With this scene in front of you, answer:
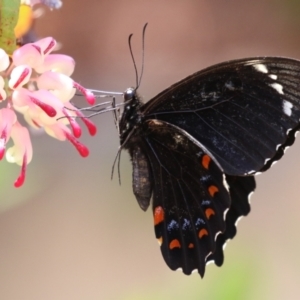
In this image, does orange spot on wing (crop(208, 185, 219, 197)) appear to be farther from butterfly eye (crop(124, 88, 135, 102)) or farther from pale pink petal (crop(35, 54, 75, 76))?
pale pink petal (crop(35, 54, 75, 76))

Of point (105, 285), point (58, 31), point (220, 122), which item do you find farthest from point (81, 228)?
point (220, 122)

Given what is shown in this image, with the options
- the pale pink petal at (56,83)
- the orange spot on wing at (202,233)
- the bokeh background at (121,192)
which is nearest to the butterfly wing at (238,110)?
the orange spot on wing at (202,233)

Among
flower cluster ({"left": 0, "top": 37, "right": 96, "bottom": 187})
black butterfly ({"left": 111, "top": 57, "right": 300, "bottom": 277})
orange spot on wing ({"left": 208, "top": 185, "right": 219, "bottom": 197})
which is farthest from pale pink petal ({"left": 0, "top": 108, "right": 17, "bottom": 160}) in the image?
orange spot on wing ({"left": 208, "top": 185, "right": 219, "bottom": 197})

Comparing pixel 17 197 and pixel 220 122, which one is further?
pixel 17 197

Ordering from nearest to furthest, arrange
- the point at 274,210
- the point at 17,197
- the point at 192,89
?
the point at 192,89 → the point at 17,197 → the point at 274,210

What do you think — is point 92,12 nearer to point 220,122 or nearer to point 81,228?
point 81,228

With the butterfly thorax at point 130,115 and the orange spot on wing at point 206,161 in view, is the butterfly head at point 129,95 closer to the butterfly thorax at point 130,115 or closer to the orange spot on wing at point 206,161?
the butterfly thorax at point 130,115

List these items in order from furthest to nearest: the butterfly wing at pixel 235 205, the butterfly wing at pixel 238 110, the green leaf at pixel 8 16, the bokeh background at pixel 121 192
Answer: the bokeh background at pixel 121 192 → the butterfly wing at pixel 235 205 → the butterfly wing at pixel 238 110 → the green leaf at pixel 8 16
